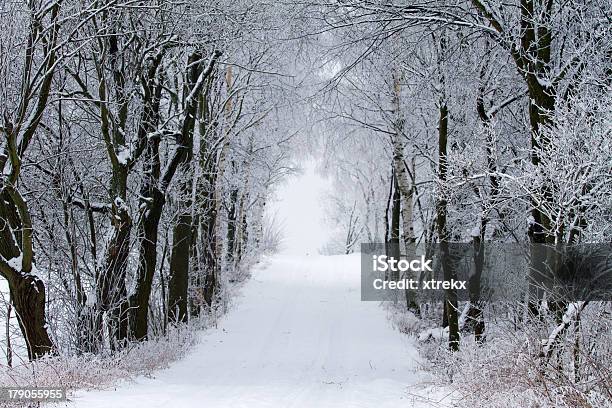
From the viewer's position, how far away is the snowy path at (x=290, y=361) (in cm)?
652

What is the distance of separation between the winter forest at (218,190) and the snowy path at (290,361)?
0.07 meters

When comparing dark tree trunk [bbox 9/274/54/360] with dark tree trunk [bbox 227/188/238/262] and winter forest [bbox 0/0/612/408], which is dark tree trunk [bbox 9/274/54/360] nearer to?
winter forest [bbox 0/0/612/408]

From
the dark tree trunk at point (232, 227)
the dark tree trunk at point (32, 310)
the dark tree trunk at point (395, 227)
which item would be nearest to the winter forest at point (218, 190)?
the dark tree trunk at point (32, 310)

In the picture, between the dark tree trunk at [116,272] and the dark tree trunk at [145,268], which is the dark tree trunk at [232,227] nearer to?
the dark tree trunk at [145,268]

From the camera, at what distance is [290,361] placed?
399 inches

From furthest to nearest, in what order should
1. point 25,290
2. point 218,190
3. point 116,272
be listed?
point 218,190 < point 116,272 < point 25,290

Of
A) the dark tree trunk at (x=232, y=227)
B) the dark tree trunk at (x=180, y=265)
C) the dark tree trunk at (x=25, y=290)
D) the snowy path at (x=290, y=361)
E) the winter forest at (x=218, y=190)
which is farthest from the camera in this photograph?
the dark tree trunk at (x=232, y=227)

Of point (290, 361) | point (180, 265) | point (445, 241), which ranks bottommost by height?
point (290, 361)

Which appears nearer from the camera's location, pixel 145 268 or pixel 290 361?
pixel 145 268

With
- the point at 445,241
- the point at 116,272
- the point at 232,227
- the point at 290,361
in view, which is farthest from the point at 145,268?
the point at 232,227

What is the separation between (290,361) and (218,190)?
653 cm

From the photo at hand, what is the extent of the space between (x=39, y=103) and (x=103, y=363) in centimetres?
323

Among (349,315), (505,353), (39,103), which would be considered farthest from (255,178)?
(505,353)

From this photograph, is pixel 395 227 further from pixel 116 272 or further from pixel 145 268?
pixel 116 272
